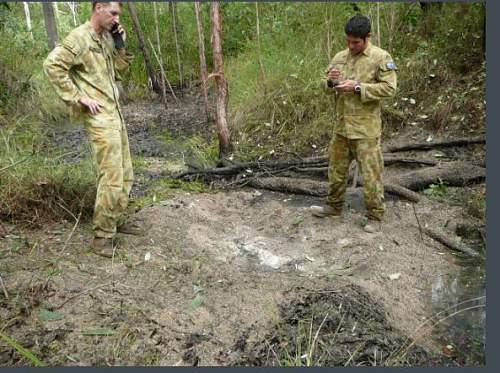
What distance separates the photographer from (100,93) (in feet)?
11.0

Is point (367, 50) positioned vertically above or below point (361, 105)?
above

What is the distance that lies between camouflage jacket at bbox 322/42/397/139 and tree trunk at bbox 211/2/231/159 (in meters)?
2.06

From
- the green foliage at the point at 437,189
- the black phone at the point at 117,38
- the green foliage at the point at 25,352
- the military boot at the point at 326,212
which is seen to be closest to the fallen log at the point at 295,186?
the green foliage at the point at 437,189

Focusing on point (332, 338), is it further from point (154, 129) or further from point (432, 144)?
point (154, 129)

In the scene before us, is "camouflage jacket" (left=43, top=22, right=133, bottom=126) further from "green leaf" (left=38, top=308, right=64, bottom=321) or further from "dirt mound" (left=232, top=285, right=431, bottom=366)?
"dirt mound" (left=232, top=285, right=431, bottom=366)

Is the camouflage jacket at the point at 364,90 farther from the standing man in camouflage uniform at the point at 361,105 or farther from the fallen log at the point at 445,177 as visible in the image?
the fallen log at the point at 445,177

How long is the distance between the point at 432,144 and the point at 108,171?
3.78m

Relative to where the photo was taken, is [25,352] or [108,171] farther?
[108,171]

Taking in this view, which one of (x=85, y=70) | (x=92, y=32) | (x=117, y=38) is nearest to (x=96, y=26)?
(x=92, y=32)

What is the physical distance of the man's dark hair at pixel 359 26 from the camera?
3445mm

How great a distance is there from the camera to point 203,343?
8.23 ft

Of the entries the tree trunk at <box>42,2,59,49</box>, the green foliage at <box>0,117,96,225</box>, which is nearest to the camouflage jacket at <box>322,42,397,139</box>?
the green foliage at <box>0,117,96,225</box>

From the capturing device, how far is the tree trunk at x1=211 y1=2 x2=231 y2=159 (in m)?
5.48

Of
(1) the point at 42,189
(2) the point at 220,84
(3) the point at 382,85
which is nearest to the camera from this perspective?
(3) the point at 382,85
